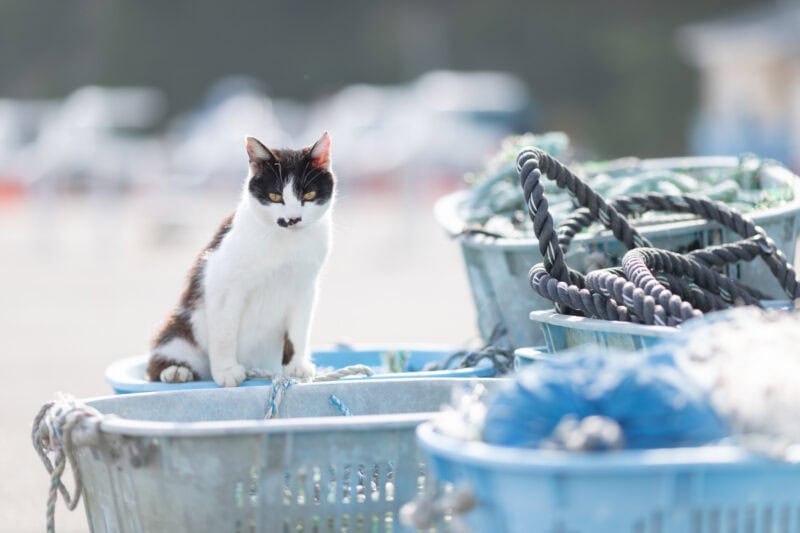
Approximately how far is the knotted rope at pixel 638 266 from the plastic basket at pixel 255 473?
48 cm

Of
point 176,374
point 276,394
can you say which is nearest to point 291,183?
point 176,374

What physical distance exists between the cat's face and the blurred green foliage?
31526 millimetres

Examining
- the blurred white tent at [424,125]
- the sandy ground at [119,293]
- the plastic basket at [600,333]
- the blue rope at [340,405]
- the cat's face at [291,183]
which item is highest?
the blurred white tent at [424,125]

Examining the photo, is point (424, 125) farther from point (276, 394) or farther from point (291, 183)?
point (276, 394)

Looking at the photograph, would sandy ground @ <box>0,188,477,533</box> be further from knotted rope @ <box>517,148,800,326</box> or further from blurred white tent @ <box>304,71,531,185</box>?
blurred white tent @ <box>304,71,531,185</box>

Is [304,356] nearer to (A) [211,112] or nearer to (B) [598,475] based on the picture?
(B) [598,475]

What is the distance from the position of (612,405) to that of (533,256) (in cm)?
161

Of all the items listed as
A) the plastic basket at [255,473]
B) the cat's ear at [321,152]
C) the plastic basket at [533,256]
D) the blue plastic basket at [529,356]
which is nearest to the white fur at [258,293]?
the cat's ear at [321,152]

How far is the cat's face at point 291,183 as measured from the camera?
3.14 m

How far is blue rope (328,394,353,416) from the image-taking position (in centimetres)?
244

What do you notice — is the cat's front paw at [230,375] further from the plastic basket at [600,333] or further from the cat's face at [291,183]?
the plastic basket at [600,333]

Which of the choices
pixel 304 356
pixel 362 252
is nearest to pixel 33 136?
pixel 362 252

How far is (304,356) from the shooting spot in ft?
10.8

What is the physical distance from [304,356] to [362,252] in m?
12.5
